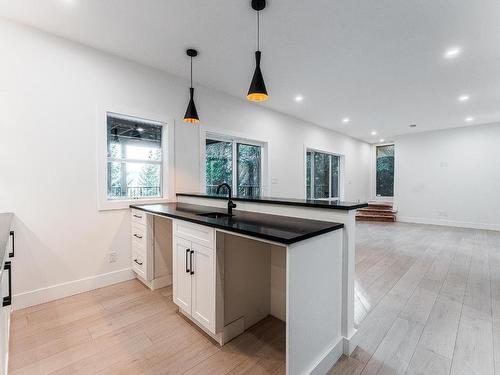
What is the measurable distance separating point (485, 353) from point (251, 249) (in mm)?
1852

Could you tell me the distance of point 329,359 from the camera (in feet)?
5.32

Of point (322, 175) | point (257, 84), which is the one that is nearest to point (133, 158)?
point (257, 84)

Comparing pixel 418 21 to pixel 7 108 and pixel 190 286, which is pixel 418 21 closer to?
pixel 190 286

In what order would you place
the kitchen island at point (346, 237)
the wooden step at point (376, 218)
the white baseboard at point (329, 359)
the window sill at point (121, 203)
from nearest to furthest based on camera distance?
the white baseboard at point (329, 359) → the kitchen island at point (346, 237) → the window sill at point (121, 203) → the wooden step at point (376, 218)

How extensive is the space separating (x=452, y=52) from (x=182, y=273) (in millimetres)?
3853

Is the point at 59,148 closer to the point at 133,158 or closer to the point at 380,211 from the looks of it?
the point at 133,158

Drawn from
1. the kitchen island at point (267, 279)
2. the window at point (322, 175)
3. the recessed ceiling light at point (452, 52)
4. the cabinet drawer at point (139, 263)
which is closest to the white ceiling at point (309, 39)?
the recessed ceiling light at point (452, 52)

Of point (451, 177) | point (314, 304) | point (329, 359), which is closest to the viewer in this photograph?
point (314, 304)

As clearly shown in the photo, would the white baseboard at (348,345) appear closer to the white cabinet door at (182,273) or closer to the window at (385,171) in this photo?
the white cabinet door at (182,273)

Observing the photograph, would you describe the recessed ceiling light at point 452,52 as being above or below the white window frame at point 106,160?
above

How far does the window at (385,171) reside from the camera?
8641 mm

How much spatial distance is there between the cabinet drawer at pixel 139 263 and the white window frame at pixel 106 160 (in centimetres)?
63

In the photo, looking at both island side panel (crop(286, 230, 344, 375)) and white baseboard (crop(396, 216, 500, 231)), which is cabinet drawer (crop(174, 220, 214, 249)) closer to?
island side panel (crop(286, 230, 344, 375))

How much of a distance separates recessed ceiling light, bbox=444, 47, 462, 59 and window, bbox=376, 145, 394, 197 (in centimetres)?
627
